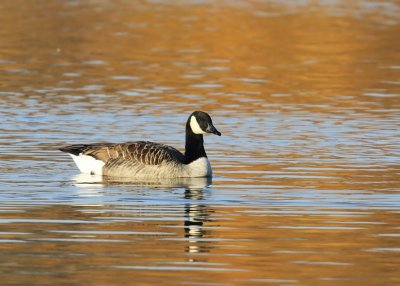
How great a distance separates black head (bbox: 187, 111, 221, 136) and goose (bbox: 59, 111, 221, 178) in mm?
27

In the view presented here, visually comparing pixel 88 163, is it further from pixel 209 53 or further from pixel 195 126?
pixel 209 53

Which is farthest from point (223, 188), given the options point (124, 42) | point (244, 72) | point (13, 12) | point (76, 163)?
point (13, 12)

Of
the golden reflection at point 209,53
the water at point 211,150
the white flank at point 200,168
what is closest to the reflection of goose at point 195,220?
the water at point 211,150

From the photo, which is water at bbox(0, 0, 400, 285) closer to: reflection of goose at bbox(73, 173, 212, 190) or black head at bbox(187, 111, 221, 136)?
reflection of goose at bbox(73, 173, 212, 190)

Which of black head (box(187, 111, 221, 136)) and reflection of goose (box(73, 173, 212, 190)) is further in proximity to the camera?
black head (box(187, 111, 221, 136))

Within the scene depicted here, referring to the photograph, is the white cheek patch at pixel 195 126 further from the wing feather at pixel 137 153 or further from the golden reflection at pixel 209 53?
the golden reflection at pixel 209 53

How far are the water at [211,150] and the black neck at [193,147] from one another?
479 mm

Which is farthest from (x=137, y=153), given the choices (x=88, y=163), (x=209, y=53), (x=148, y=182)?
(x=209, y=53)

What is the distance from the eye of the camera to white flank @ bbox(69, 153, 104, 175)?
19422 mm

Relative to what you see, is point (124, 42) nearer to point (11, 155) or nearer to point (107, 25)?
point (107, 25)

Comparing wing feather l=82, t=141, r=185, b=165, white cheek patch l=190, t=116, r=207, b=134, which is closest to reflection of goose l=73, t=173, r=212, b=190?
wing feather l=82, t=141, r=185, b=165

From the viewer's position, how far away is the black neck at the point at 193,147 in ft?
64.1

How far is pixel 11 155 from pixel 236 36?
23.2 metres

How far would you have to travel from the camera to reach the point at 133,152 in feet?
63.3
